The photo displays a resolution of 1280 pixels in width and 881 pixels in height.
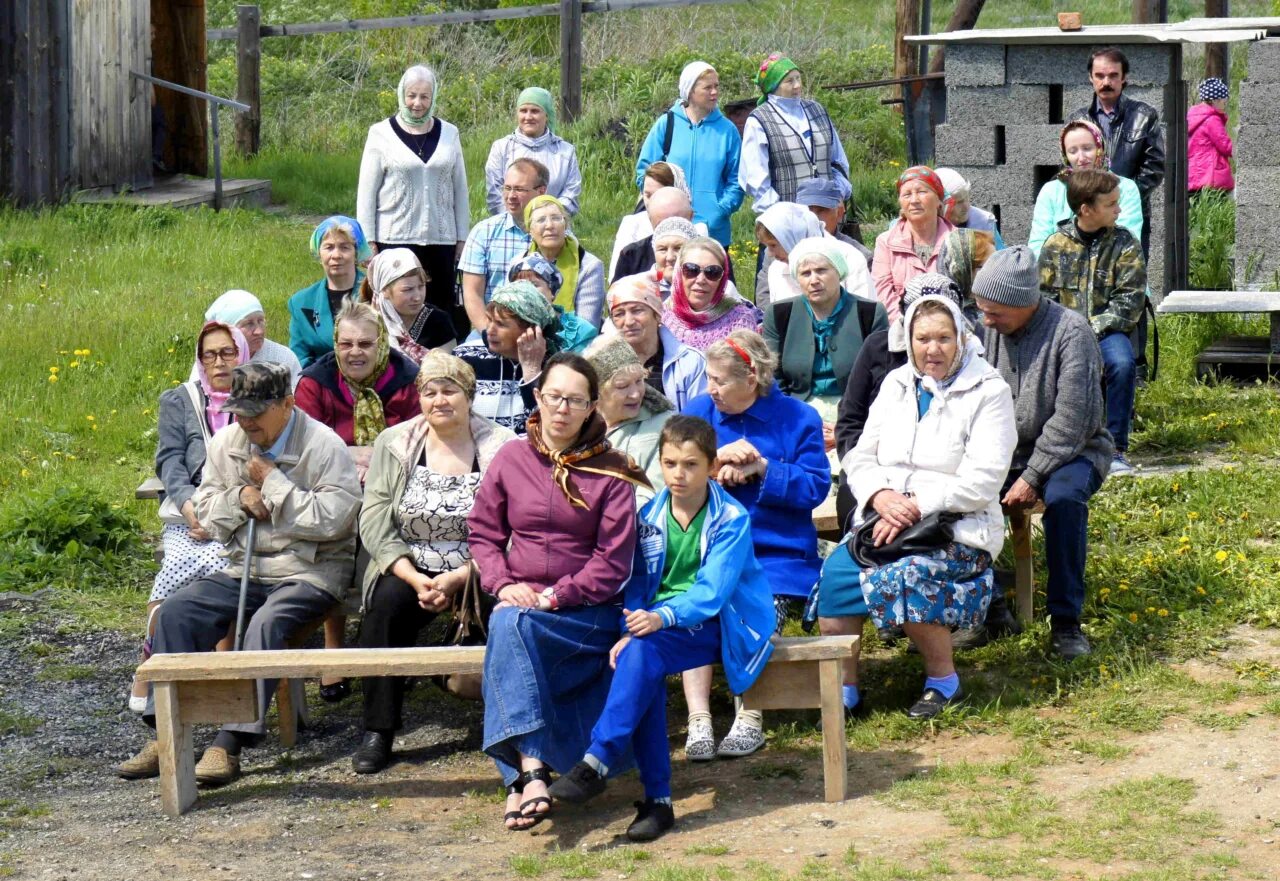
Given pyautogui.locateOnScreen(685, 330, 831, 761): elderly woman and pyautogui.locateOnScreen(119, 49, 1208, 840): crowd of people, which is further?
pyautogui.locateOnScreen(685, 330, 831, 761): elderly woman

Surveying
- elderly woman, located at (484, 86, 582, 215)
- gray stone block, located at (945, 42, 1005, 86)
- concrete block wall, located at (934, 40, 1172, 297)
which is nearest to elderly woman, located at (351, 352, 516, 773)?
elderly woman, located at (484, 86, 582, 215)

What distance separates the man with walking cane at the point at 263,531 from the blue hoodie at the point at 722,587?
114 cm

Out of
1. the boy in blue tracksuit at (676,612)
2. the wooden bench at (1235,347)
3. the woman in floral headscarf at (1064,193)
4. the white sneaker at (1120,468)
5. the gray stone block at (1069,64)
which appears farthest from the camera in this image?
the gray stone block at (1069,64)

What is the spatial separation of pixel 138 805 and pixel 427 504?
135 centimetres

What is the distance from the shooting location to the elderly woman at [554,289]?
695 cm

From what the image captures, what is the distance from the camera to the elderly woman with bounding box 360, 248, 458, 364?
24.7 feet

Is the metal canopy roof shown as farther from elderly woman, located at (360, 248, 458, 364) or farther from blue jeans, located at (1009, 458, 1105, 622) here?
blue jeans, located at (1009, 458, 1105, 622)

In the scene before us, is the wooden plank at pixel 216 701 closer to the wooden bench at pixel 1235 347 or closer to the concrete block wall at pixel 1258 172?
the wooden bench at pixel 1235 347

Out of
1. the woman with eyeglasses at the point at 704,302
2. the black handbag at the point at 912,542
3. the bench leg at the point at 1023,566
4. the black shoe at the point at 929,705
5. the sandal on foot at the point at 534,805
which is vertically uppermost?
the woman with eyeglasses at the point at 704,302

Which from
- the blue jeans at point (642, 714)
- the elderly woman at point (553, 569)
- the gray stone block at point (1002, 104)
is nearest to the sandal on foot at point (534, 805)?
the elderly woman at point (553, 569)

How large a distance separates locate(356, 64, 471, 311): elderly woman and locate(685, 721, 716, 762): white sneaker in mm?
4682

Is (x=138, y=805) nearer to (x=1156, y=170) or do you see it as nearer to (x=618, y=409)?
(x=618, y=409)

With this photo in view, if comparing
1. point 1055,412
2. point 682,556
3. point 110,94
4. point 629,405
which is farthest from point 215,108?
point 682,556

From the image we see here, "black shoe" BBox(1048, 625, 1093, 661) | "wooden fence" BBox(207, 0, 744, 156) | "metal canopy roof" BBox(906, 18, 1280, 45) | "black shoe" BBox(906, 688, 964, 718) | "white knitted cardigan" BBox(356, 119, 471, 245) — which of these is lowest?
"black shoe" BBox(906, 688, 964, 718)
